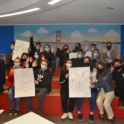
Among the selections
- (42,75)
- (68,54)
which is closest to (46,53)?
(68,54)

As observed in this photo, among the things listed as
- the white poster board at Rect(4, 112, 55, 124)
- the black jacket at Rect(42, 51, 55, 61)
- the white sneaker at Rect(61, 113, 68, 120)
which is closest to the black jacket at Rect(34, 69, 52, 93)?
the white sneaker at Rect(61, 113, 68, 120)

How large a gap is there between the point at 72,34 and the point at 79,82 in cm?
391

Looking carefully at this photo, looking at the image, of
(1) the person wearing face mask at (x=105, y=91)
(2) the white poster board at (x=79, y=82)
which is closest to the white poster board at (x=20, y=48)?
(2) the white poster board at (x=79, y=82)

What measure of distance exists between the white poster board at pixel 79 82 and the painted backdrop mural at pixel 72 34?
3.65 m

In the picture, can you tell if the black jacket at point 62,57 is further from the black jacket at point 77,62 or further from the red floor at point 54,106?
the red floor at point 54,106

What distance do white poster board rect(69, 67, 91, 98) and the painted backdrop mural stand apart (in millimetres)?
3647

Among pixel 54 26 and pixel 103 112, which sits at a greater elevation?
Answer: pixel 54 26

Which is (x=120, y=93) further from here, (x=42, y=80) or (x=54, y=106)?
(x=42, y=80)

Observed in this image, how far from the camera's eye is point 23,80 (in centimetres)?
384

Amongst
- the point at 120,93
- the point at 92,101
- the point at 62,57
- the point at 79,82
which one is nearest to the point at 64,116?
the point at 92,101

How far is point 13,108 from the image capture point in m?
3.96

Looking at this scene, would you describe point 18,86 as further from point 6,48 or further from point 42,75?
point 6,48

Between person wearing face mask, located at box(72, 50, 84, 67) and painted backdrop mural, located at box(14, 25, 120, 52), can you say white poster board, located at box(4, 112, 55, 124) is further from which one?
painted backdrop mural, located at box(14, 25, 120, 52)

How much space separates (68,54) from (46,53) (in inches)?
27.0
